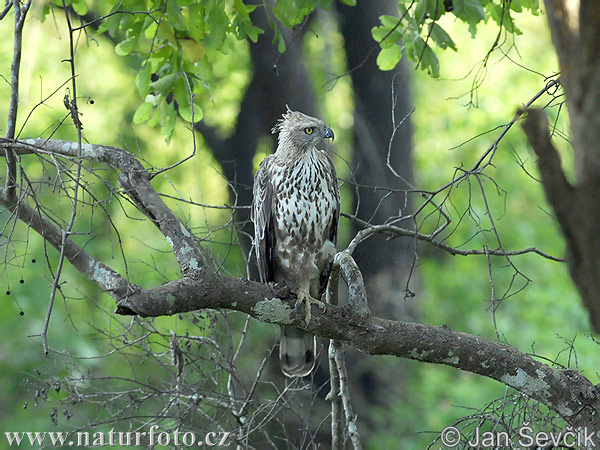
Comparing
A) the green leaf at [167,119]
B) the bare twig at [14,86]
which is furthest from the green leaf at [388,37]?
the bare twig at [14,86]

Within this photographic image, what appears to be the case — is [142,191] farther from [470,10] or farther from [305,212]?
[470,10]

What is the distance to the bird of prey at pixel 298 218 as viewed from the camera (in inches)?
165

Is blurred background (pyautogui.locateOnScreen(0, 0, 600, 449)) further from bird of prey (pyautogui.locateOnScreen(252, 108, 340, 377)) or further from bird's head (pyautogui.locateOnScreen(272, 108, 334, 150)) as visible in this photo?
bird's head (pyautogui.locateOnScreen(272, 108, 334, 150))

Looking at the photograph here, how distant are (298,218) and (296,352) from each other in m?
0.73

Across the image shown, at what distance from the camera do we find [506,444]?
Result: 3.00 meters

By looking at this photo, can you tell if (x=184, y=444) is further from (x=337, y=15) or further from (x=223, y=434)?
(x=337, y=15)

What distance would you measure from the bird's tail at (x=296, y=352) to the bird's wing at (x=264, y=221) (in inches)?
14.6

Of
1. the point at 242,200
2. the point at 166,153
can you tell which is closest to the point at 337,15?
the point at 242,200

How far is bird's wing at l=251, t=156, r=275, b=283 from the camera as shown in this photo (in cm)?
425

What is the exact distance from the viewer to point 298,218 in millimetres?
4211

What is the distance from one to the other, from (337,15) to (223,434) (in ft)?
17.7

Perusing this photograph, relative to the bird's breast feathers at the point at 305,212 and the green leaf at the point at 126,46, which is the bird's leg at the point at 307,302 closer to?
the bird's breast feathers at the point at 305,212

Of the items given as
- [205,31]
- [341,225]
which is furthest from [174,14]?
[341,225]

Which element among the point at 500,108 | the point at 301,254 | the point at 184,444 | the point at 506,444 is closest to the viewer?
the point at 506,444
